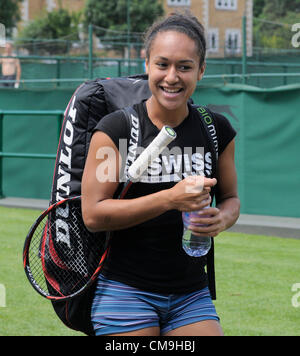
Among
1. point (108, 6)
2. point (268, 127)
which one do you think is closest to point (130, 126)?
point (268, 127)

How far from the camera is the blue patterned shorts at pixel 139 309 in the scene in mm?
3039

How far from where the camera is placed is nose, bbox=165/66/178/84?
303cm

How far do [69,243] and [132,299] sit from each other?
427mm

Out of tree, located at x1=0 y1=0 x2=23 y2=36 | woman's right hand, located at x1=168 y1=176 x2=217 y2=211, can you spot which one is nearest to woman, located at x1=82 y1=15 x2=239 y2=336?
woman's right hand, located at x1=168 y1=176 x2=217 y2=211

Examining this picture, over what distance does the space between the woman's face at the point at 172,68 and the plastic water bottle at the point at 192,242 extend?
1.48ft

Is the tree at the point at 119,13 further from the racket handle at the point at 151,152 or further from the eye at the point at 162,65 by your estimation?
the racket handle at the point at 151,152

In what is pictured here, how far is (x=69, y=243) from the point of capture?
10.9 ft

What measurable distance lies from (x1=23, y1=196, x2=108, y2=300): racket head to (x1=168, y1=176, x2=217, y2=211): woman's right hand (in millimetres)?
502

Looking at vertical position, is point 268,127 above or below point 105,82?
below

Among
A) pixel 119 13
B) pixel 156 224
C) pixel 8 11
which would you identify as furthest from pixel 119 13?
pixel 156 224

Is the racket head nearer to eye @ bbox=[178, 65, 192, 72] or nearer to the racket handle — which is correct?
the racket handle

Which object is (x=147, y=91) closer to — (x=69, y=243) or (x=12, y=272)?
(x=69, y=243)

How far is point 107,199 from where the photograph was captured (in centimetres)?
299

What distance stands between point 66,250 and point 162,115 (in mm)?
704
